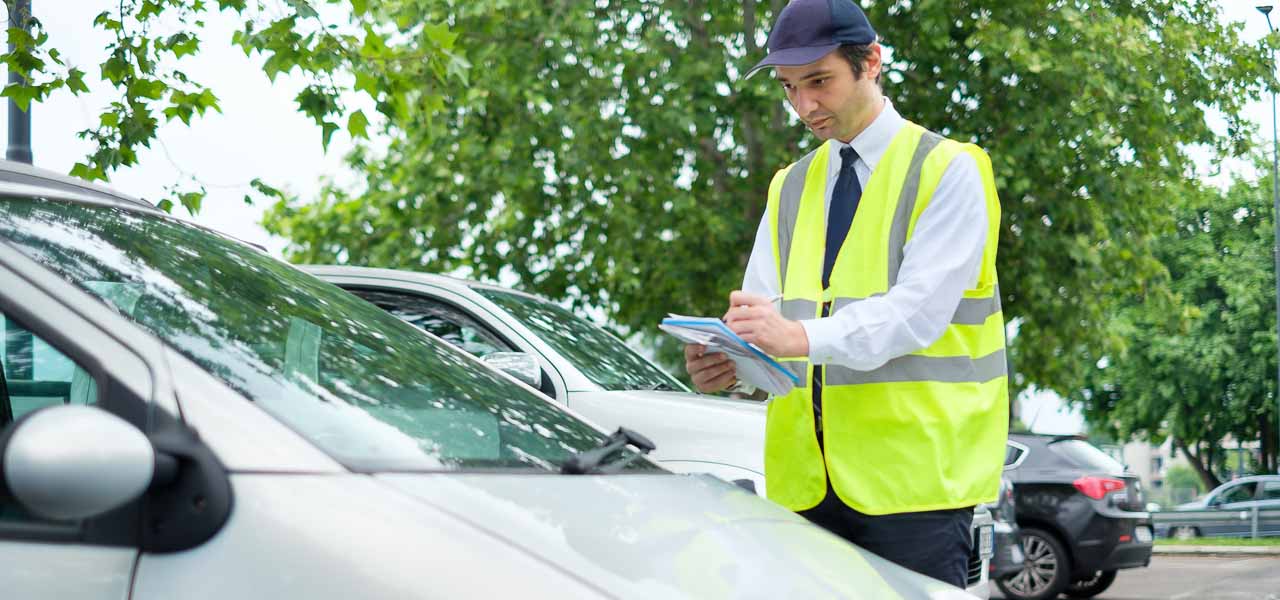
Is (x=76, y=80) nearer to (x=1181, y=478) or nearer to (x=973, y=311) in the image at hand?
(x=973, y=311)

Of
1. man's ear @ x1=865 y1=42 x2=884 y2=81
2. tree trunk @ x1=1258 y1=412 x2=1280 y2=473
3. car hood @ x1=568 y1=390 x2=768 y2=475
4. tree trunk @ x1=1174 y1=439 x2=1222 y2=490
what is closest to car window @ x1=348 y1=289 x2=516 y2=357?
car hood @ x1=568 y1=390 x2=768 y2=475

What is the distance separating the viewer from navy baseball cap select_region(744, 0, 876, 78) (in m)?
2.87

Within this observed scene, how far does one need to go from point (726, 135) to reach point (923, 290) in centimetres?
1251

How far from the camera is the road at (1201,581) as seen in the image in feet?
40.4

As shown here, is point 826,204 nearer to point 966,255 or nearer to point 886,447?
point 966,255

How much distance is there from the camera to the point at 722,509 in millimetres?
2410

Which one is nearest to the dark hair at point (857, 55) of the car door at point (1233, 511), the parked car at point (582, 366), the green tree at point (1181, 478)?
the parked car at point (582, 366)

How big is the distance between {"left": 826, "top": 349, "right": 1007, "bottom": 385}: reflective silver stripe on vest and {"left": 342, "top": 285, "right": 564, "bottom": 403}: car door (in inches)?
149

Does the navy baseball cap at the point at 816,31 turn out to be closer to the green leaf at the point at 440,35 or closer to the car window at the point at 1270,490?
the green leaf at the point at 440,35

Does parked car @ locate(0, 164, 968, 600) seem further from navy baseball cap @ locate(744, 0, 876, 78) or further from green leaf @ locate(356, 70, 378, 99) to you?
green leaf @ locate(356, 70, 378, 99)

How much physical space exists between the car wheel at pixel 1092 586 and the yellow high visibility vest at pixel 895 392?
401 inches

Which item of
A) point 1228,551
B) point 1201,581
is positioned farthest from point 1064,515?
point 1228,551

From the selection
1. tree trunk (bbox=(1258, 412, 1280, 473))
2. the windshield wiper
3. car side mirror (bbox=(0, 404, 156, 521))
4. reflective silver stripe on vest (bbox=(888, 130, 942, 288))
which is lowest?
tree trunk (bbox=(1258, 412, 1280, 473))

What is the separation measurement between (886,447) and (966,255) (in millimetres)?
389
